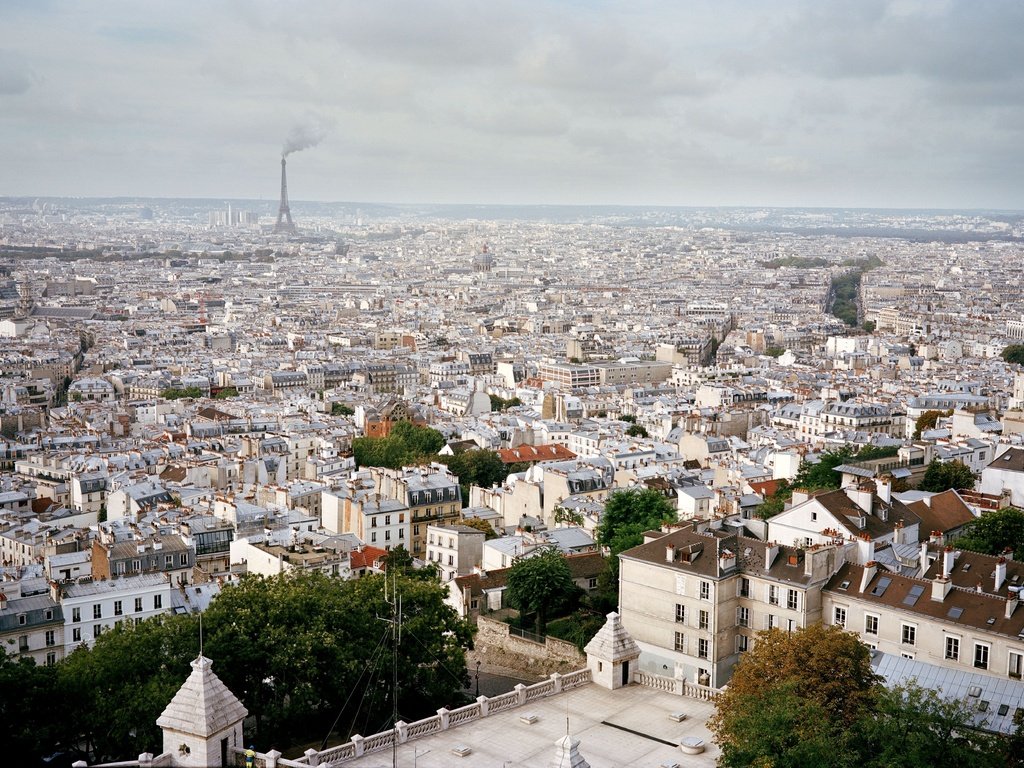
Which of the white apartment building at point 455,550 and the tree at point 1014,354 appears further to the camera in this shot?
the tree at point 1014,354

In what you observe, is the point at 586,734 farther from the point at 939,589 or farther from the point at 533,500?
the point at 533,500

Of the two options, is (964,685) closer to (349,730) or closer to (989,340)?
(349,730)

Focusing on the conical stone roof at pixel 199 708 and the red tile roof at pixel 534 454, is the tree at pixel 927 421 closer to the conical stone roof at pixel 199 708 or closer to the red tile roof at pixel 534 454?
the red tile roof at pixel 534 454

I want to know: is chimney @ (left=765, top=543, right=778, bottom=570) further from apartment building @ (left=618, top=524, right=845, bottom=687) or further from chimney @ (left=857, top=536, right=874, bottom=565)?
chimney @ (left=857, top=536, right=874, bottom=565)

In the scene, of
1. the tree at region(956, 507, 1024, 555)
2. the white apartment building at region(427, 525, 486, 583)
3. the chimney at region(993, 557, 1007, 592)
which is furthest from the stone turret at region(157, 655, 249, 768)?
the white apartment building at region(427, 525, 486, 583)

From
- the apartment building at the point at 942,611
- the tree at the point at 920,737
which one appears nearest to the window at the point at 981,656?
the apartment building at the point at 942,611

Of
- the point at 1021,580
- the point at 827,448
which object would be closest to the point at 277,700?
the point at 1021,580
